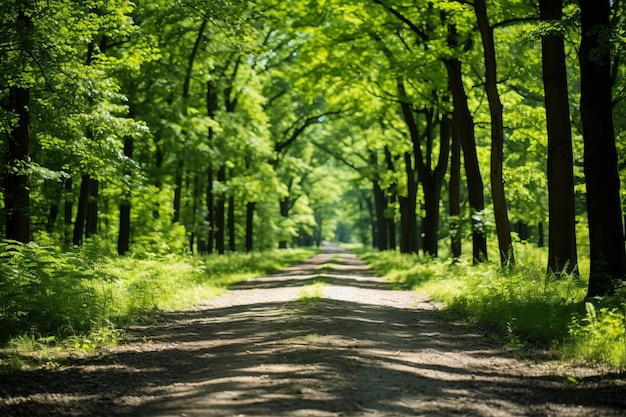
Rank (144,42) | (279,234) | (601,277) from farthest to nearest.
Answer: (279,234), (144,42), (601,277)

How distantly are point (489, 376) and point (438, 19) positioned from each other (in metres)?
14.2

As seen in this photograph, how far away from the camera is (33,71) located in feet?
41.0

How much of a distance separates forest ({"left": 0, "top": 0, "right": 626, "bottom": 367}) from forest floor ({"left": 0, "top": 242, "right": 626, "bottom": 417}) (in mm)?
1109

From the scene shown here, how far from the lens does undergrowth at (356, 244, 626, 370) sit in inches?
307

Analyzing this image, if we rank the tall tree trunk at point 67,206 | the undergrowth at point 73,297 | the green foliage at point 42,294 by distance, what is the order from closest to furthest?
the undergrowth at point 73,297
the green foliage at point 42,294
the tall tree trunk at point 67,206

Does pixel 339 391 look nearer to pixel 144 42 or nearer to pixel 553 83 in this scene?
pixel 553 83

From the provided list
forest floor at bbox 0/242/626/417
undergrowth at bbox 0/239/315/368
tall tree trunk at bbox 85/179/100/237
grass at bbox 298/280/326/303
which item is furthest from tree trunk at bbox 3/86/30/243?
tall tree trunk at bbox 85/179/100/237

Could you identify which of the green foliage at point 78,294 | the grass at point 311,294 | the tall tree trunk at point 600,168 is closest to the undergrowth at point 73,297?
the green foliage at point 78,294

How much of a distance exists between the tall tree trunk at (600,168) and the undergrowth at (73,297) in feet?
25.0

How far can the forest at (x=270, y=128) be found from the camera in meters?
Result: 10.2

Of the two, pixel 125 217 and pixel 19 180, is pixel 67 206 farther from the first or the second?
pixel 19 180

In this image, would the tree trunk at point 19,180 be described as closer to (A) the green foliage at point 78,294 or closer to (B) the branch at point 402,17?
(A) the green foliage at point 78,294

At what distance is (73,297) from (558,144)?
9.73m

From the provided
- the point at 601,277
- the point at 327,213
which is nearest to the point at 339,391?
the point at 601,277
